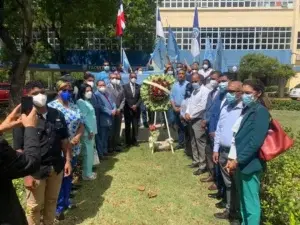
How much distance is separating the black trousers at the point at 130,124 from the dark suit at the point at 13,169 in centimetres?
712

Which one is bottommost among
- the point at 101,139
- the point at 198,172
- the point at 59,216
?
the point at 198,172

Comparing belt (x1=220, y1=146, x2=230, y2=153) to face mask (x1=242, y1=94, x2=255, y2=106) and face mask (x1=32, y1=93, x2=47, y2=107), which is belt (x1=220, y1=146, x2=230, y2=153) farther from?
face mask (x1=32, y1=93, x2=47, y2=107)

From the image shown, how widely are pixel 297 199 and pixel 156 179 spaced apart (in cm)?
354

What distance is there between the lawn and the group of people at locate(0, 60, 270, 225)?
224 millimetres

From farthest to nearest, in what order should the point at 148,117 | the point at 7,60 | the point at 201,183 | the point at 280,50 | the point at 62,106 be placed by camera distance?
the point at 280,50, the point at 7,60, the point at 148,117, the point at 201,183, the point at 62,106

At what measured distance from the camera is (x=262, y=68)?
37062mm

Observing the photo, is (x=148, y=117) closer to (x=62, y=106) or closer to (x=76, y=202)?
(x=76, y=202)

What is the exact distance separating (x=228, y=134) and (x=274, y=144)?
100 centimetres

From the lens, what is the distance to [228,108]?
5266 millimetres

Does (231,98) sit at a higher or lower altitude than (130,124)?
higher

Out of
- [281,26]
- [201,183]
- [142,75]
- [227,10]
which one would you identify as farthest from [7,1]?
[281,26]

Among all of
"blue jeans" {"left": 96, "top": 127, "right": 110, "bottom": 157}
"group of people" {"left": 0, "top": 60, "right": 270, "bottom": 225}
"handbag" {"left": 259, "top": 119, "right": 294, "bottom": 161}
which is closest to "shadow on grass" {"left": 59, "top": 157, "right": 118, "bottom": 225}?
"group of people" {"left": 0, "top": 60, "right": 270, "bottom": 225}

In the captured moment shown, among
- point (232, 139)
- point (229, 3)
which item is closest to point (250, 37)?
point (229, 3)

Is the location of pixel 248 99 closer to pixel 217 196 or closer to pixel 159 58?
pixel 217 196
